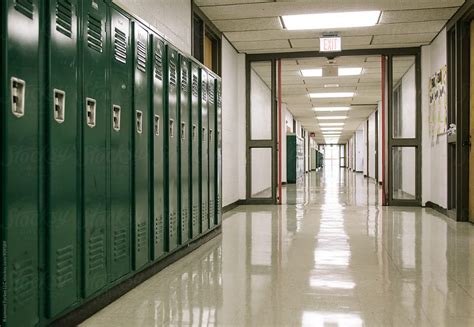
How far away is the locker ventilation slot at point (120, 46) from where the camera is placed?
2.65 meters

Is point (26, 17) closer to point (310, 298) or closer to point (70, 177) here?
point (70, 177)

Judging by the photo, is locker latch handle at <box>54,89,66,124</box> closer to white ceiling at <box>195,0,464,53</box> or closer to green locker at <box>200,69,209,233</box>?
green locker at <box>200,69,209,233</box>

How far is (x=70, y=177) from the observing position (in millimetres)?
2143

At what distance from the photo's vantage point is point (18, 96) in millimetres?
1772

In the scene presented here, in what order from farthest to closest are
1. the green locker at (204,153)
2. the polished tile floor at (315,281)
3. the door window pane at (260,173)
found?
the door window pane at (260,173)
the green locker at (204,153)
the polished tile floor at (315,281)

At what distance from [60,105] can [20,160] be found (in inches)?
14.7

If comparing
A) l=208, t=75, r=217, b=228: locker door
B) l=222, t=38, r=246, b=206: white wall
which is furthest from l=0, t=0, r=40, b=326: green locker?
l=222, t=38, r=246, b=206: white wall

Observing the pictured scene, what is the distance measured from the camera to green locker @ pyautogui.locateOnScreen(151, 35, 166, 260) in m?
3.21

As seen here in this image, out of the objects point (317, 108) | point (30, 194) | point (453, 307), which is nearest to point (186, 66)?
point (30, 194)

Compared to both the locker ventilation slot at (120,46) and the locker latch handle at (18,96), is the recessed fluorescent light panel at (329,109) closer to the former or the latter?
the locker ventilation slot at (120,46)

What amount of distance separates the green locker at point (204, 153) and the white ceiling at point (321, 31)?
176 centimetres

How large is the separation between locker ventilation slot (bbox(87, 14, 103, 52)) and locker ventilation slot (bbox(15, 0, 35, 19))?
473 mm

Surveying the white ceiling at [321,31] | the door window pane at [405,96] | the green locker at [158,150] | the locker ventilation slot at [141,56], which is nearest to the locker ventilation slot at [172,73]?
the green locker at [158,150]

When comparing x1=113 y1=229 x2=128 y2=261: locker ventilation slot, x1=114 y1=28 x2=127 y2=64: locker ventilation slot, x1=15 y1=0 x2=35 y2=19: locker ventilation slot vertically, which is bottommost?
x1=113 y1=229 x2=128 y2=261: locker ventilation slot
